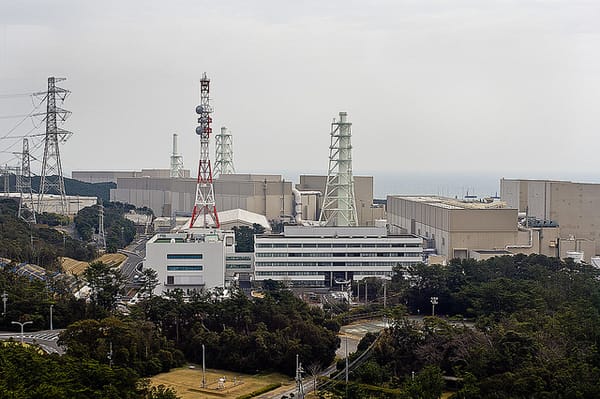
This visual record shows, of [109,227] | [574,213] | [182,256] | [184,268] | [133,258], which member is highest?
[574,213]

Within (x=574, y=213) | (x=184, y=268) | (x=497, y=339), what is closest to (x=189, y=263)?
(x=184, y=268)

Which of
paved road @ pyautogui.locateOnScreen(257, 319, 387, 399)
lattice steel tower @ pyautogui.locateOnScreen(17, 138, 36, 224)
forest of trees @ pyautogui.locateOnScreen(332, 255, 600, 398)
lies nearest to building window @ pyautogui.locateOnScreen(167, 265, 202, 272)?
paved road @ pyautogui.locateOnScreen(257, 319, 387, 399)

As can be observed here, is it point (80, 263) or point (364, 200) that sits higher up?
point (364, 200)

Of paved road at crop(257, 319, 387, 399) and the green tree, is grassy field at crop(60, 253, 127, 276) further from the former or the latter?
paved road at crop(257, 319, 387, 399)

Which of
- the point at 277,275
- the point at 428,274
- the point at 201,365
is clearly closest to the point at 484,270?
the point at 428,274

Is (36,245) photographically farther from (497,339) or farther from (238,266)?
(497,339)

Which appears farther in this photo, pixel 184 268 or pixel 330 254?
pixel 330 254
